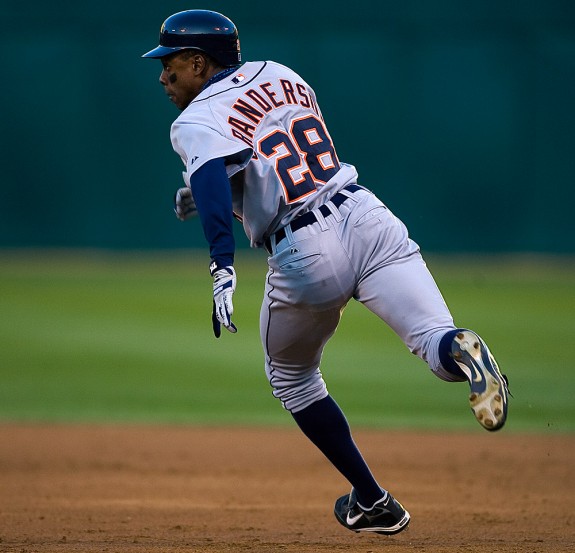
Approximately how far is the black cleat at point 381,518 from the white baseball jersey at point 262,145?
106 cm

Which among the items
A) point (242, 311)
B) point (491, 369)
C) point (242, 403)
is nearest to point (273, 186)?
point (491, 369)

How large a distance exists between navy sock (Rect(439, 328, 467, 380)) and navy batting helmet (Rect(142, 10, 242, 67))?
125 centimetres

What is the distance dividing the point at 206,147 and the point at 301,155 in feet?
1.19

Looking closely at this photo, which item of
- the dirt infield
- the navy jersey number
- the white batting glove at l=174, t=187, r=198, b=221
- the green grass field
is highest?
the navy jersey number

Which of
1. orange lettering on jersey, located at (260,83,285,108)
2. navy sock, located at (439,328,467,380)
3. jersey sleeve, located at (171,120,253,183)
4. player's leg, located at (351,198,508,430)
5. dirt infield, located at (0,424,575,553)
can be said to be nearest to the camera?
player's leg, located at (351,198,508,430)

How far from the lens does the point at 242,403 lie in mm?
7344

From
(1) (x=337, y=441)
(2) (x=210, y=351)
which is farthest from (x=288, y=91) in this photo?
(2) (x=210, y=351)

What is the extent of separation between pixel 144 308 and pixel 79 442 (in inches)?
193

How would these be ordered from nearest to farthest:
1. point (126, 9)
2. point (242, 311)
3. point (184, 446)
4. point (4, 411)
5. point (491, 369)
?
point (491, 369), point (184, 446), point (4, 411), point (242, 311), point (126, 9)

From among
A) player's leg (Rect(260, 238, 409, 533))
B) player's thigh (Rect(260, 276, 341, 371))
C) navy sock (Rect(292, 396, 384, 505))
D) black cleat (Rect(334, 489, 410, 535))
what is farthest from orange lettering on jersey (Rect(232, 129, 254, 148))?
black cleat (Rect(334, 489, 410, 535))

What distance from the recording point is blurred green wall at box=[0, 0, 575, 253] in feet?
45.0

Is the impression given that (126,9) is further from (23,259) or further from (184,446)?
(184,446)

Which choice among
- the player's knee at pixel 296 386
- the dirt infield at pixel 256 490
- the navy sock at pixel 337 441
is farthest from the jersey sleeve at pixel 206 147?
the dirt infield at pixel 256 490

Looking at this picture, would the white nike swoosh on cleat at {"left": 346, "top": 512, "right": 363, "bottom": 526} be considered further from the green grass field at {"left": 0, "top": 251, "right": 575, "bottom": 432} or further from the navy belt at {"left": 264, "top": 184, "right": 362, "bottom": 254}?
the green grass field at {"left": 0, "top": 251, "right": 575, "bottom": 432}
